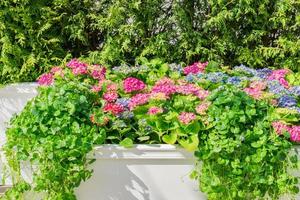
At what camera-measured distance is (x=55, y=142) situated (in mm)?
2738

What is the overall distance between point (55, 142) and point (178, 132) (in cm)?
61

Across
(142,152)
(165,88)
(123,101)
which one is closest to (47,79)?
(123,101)

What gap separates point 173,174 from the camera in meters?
2.84

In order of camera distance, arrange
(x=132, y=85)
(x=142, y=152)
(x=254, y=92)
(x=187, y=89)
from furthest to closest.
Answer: (x=132, y=85) < (x=187, y=89) < (x=254, y=92) < (x=142, y=152)

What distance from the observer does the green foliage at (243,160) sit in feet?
8.86

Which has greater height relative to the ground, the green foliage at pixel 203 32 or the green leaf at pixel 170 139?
the green foliage at pixel 203 32

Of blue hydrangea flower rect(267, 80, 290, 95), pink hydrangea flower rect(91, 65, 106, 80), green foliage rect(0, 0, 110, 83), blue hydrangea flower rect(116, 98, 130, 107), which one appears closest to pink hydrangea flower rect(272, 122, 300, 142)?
blue hydrangea flower rect(267, 80, 290, 95)

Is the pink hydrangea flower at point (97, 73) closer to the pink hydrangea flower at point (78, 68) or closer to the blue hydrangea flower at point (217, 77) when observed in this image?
the pink hydrangea flower at point (78, 68)

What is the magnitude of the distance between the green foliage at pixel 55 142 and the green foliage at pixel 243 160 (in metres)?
0.57

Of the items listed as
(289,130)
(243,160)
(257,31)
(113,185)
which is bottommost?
(113,185)

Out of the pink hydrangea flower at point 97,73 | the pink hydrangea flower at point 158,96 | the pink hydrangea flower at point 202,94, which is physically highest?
the pink hydrangea flower at point 97,73

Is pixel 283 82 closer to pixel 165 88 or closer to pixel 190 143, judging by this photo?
pixel 165 88

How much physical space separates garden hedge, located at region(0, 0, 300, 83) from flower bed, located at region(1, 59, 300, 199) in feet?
3.59

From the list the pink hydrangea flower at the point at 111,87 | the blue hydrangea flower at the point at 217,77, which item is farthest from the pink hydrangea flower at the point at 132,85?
the blue hydrangea flower at the point at 217,77
